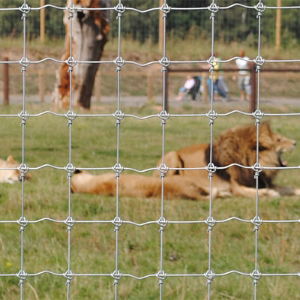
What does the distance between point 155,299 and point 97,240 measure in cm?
160

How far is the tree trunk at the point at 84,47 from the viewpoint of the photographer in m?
18.5

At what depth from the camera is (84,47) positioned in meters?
18.8

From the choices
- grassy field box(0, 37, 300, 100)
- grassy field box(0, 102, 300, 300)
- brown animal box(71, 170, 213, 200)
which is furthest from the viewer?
grassy field box(0, 37, 300, 100)

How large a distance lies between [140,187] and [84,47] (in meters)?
9.79

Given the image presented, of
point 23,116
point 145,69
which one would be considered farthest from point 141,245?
point 145,69

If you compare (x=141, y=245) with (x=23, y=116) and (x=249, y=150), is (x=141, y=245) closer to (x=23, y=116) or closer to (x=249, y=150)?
(x=23, y=116)

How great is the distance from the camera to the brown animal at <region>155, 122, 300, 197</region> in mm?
10203

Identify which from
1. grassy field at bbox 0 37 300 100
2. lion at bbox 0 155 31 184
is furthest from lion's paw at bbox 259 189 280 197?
grassy field at bbox 0 37 300 100

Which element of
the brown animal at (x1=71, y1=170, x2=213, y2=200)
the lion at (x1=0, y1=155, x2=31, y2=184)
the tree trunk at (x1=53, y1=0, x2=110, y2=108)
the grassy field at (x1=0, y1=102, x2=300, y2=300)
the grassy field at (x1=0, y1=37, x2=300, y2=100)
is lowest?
the grassy field at (x1=0, y1=102, x2=300, y2=300)

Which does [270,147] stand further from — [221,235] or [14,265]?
[14,265]

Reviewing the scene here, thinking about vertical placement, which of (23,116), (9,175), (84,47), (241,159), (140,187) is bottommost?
(23,116)

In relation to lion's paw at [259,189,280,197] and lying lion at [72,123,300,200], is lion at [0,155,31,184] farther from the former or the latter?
lion's paw at [259,189,280,197]

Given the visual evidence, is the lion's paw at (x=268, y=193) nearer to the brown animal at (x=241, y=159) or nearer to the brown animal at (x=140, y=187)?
the brown animal at (x=241, y=159)

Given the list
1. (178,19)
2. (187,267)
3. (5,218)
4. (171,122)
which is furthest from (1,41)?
(187,267)
